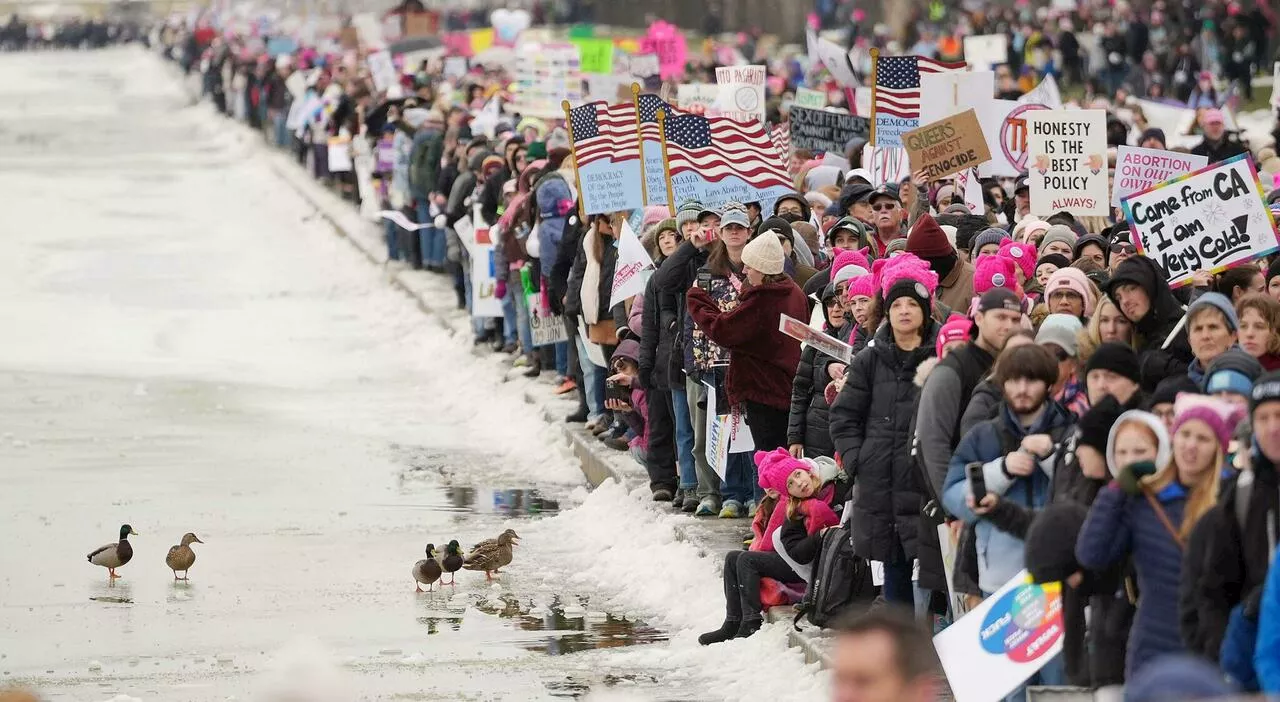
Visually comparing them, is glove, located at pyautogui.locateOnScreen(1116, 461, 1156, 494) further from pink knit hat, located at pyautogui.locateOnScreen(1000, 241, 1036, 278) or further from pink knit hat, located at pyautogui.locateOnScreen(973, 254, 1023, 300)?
pink knit hat, located at pyautogui.locateOnScreen(1000, 241, 1036, 278)

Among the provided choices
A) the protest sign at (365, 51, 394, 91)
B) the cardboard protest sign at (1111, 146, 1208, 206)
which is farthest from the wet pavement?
the cardboard protest sign at (1111, 146, 1208, 206)

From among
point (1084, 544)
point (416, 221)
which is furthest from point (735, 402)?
point (416, 221)

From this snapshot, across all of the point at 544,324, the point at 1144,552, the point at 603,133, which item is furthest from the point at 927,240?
the point at 544,324

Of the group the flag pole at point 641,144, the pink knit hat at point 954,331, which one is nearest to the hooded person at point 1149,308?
the pink knit hat at point 954,331

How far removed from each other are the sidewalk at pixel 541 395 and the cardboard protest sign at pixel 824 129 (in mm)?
2868

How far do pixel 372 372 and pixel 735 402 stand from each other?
402 inches

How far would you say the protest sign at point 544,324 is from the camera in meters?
18.0

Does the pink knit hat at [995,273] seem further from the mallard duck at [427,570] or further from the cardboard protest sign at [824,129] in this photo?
the cardboard protest sign at [824,129]

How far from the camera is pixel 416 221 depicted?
27.6 meters

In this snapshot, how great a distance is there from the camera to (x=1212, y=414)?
6836mm

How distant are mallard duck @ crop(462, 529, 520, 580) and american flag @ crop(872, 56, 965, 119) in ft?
16.8

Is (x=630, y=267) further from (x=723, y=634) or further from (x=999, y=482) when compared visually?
(x=999, y=482)

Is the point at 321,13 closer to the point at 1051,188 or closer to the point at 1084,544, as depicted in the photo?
the point at 1051,188

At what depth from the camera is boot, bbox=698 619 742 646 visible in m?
10.6
